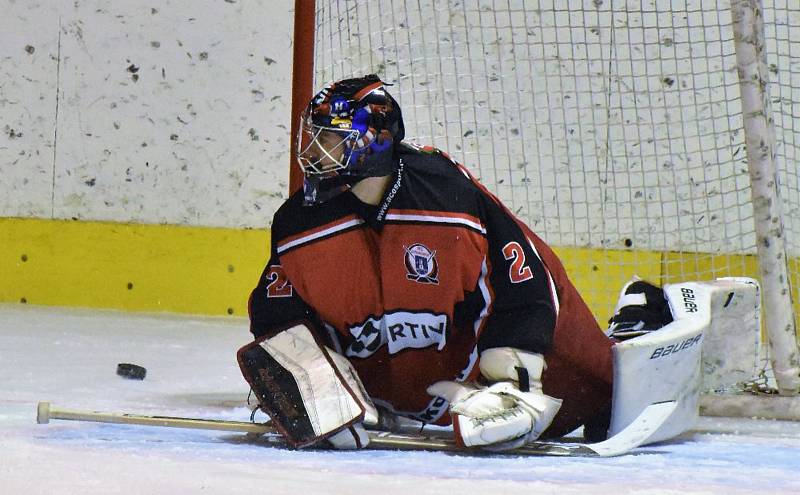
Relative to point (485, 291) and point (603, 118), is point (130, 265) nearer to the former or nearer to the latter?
point (603, 118)

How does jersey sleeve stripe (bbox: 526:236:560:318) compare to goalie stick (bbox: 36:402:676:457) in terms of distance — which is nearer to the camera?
goalie stick (bbox: 36:402:676:457)

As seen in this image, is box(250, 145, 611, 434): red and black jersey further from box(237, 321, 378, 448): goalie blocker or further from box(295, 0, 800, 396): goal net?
box(295, 0, 800, 396): goal net

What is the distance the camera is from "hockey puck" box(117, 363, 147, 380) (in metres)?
3.54

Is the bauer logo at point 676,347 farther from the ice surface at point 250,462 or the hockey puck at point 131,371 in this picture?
the hockey puck at point 131,371

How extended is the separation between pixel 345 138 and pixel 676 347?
0.87 meters

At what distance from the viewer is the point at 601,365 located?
271cm

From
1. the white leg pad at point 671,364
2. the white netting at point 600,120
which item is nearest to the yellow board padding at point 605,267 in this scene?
the white netting at point 600,120

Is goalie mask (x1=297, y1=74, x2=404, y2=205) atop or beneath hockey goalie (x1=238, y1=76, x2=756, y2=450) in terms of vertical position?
atop

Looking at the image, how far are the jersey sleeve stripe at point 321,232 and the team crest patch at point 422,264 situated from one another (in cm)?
13

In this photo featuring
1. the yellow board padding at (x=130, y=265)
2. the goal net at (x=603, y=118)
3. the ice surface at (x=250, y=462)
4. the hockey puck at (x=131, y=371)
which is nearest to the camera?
the ice surface at (x=250, y=462)

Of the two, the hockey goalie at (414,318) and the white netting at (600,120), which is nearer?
the hockey goalie at (414,318)

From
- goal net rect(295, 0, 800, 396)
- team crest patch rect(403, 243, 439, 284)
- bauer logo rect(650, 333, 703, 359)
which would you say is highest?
goal net rect(295, 0, 800, 396)

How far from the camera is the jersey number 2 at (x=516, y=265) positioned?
8.07 feet

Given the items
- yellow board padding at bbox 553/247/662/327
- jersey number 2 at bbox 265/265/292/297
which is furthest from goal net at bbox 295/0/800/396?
jersey number 2 at bbox 265/265/292/297
